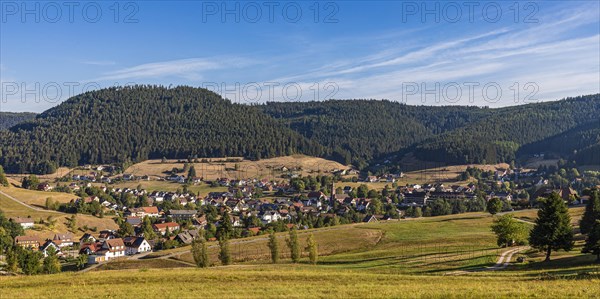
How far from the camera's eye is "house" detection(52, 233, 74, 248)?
110 m

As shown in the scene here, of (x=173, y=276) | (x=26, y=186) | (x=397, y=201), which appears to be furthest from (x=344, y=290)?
(x=26, y=186)

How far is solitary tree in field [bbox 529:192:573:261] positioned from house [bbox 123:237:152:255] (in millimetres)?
82854

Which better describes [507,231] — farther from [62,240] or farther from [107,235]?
[62,240]

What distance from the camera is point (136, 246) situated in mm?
107188

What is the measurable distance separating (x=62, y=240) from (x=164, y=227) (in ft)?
82.5

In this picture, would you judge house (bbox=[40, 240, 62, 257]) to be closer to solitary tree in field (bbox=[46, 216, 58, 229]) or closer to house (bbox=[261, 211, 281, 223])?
solitary tree in field (bbox=[46, 216, 58, 229])

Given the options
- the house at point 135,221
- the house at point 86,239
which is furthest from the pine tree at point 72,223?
the house at point 135,221

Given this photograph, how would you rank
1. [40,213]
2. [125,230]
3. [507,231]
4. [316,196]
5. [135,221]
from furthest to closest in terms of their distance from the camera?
1. [316,196]
2. [135,221]
3. [40,213]
4. [125,230]
5. [507,231]

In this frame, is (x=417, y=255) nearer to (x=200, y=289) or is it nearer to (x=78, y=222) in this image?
(x=200, y=289)

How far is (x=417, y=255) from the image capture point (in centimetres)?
6025

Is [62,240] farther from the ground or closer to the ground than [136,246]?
farther from the ground

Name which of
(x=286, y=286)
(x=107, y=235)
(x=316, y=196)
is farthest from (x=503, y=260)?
(x=316, y=196)

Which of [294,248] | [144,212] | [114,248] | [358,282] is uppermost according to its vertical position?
[358,282]

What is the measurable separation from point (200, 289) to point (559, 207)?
35654 millimetres
